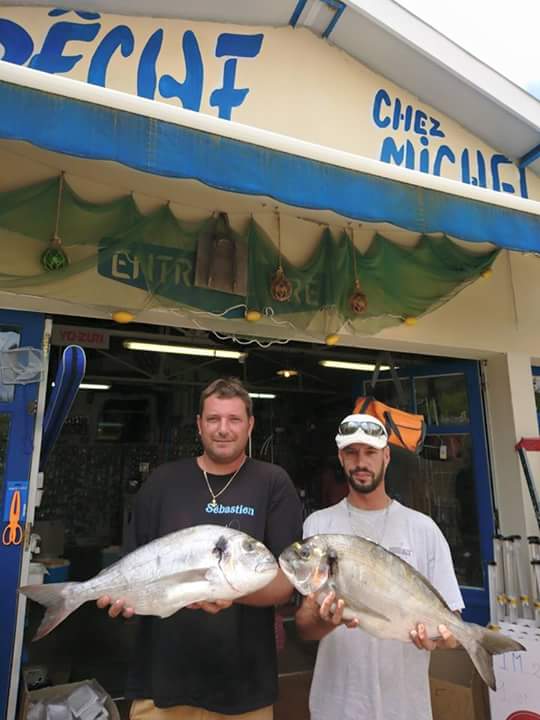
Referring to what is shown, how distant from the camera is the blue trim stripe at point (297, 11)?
12.0 ft

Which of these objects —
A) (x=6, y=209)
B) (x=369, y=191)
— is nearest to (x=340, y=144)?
(x=369, y=191)

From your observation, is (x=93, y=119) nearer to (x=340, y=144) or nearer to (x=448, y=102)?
(x=340, y=144)

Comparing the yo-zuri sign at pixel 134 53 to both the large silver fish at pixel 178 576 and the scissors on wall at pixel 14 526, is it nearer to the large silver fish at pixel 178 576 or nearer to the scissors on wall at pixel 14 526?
the scissors on wall at pixel 14 526

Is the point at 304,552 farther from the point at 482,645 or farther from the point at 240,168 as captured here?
the point at 240,168

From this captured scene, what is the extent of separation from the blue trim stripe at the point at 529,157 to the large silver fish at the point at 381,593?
14.3ft

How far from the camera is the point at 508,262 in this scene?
457 centimetres

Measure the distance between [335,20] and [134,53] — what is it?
1.62m

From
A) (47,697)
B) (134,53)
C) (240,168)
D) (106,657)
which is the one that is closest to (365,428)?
(240,168)

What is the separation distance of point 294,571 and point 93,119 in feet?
6.14

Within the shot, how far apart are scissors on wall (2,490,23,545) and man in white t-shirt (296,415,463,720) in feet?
5.56

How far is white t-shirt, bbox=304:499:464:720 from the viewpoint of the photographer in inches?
69.4

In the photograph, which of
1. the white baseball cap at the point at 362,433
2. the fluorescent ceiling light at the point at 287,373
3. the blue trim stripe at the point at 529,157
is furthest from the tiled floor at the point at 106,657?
the blue trim stripe at the point at 529,157

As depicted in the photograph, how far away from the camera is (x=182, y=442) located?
22.3 ft

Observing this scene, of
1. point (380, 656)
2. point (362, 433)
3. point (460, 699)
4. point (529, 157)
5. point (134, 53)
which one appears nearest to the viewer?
point (380, 656)
